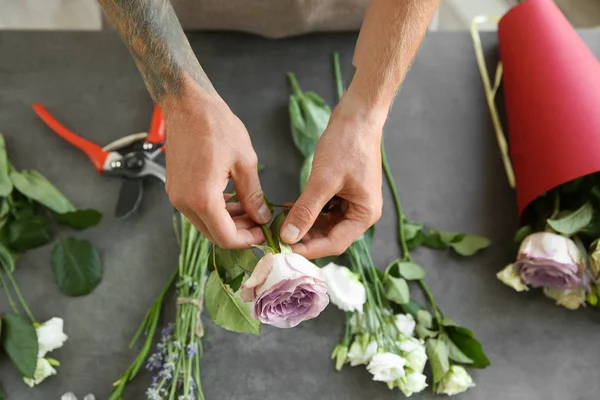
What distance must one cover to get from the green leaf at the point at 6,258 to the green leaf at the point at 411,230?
600 millimetres

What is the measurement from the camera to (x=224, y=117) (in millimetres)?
636

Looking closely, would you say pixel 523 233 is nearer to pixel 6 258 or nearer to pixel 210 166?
pixel 210 166

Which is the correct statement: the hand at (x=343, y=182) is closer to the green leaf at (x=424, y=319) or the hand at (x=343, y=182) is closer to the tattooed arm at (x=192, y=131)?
the tattooed arm at (x=192, y=131)

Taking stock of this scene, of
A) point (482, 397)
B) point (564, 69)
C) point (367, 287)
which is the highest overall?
point (564, 69)

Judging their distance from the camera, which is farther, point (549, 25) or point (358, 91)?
point (549, 25)

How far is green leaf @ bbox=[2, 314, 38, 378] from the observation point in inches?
31.0

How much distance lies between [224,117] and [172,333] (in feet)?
Result: 1.14

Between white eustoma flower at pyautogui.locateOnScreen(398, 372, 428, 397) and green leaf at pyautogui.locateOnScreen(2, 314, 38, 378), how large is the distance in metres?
0.51

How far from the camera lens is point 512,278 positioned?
2.77 feet

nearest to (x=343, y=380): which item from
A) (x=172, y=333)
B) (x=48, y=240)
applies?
(x=172, y=333)

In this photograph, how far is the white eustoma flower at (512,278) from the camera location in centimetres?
84

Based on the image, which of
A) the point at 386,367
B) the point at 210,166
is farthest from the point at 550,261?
the point at 210,166

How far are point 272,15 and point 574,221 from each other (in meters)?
0.57

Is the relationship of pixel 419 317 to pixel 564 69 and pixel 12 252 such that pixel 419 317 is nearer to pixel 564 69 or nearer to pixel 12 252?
pixel 564 69
